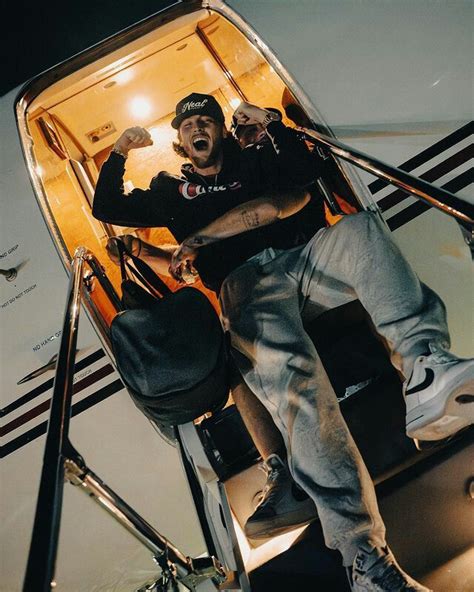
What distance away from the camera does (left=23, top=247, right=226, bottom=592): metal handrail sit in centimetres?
65

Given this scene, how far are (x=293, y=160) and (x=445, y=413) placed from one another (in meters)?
1.09

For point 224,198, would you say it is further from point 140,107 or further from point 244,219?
point 140,107

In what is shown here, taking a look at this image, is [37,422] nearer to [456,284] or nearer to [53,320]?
[53,320]

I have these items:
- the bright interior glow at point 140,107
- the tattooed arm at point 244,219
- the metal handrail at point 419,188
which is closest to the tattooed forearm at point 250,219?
the tattooed arm at point 244,219

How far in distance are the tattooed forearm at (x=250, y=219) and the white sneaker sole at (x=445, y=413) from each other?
87 centimetres

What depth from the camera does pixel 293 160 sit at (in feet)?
5.55

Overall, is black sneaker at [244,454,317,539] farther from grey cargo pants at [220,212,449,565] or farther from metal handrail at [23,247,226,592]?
metal handrail at [23,247,226,592]

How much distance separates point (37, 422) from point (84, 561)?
0.60 metres

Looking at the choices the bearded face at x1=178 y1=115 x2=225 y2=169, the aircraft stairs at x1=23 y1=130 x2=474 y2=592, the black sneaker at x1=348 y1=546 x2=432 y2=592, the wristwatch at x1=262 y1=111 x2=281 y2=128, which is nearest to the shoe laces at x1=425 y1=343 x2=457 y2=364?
the aircraft stairs at x1=23 y1=130 x2=474 y2=592

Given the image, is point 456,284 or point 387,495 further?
point 456,284

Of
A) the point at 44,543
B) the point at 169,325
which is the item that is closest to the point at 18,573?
the point at 169,325

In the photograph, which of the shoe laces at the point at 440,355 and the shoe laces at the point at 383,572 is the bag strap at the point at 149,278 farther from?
the shoe laces at the point at 383,572

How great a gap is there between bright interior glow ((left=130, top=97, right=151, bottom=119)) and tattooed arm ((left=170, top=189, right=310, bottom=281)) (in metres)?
1.54

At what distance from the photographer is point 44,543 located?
664 millimetres
